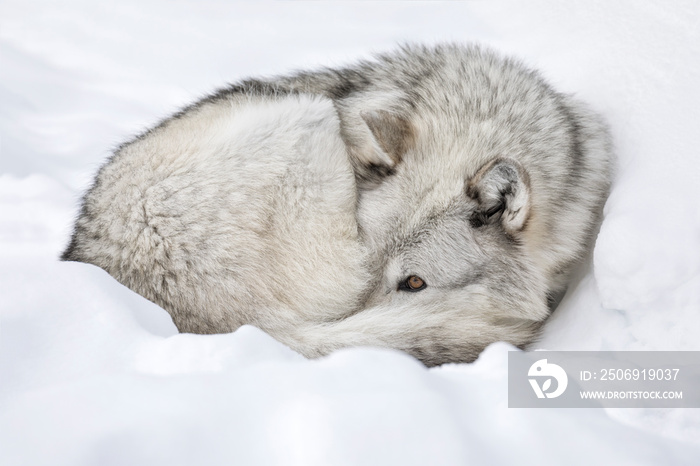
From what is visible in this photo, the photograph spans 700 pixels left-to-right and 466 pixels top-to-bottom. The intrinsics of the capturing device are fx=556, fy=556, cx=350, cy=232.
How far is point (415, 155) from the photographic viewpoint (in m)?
3.21

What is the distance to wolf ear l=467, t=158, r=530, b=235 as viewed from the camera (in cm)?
276

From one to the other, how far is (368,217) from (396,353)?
1137 mm

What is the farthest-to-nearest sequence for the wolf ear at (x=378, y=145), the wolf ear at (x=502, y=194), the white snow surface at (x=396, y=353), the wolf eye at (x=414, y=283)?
the wolf ear at (x=378, y=145)
the wolf eye at (x=414, y=283)
the wolf ear at (x=502, y=194)
the white snow surface at (x=396, y=353)

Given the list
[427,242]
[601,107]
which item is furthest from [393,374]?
[601,107]

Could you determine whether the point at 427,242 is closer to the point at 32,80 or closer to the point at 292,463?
the point at 292,463

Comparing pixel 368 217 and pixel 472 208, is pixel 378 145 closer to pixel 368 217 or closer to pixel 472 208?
pixel 368 217

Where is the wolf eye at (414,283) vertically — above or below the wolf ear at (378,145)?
below

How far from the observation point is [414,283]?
3041mm

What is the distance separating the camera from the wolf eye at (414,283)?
9.93ft

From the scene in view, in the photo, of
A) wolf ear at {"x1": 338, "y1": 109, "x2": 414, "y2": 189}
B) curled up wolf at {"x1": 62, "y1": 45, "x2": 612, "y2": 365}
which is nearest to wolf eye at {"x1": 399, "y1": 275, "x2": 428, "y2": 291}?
curled up wolf at {"x1": 62, "y1": 45, "x2": 612, "y2": 365}

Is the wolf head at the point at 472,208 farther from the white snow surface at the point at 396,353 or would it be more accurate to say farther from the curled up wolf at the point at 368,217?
the white snow surface at the point at 396,353

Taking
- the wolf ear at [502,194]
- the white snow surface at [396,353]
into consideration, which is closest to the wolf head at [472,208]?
the wolf ear at [502,194]

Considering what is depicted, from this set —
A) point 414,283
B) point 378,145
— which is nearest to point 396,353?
point 414,283

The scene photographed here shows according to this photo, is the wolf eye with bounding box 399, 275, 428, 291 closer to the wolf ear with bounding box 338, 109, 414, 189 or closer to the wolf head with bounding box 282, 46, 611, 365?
the wolf head with bounding box 282, 46, 611, 365
